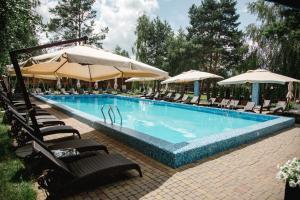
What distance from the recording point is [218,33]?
34.1 meters

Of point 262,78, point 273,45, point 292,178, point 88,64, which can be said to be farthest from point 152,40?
point 292,178

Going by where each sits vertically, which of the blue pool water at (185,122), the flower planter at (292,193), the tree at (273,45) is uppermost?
the tree at (273,45)

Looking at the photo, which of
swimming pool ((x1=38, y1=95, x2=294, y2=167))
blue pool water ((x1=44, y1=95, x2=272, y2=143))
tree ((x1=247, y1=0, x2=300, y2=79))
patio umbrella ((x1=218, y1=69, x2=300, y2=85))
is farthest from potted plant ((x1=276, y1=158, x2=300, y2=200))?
tree ((x1=247, y1=0, x2=300, y2=79))

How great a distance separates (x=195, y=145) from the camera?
5719 millimetres

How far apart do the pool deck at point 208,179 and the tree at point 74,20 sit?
110ft

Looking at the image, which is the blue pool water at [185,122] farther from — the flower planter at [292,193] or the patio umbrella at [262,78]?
the flower planter at [292,193]

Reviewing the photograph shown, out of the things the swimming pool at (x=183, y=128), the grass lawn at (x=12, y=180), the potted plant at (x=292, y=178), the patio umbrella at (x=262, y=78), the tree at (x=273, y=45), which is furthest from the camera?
the tree at (x=273, y=45)

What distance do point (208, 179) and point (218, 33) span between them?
32.6 meters

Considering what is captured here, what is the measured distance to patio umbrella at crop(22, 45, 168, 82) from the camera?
494 centimetres

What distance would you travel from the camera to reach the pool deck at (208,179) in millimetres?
3941

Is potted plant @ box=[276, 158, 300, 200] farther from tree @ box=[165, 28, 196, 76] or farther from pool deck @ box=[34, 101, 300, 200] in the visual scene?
tree @ box=[165, 28, 196, 76]

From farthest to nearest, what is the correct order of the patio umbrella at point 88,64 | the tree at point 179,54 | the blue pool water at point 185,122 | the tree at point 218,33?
the tree at point 179,54
the tree at point 218,33
the blue pool water at point 185,122
the patio umbrella at point 88,64

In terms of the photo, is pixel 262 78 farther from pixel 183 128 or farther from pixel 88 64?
pixel 88 64

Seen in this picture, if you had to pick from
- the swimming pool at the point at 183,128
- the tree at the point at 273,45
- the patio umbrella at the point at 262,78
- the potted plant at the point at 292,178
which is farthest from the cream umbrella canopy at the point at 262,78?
the potted plant at the point at 292,178
